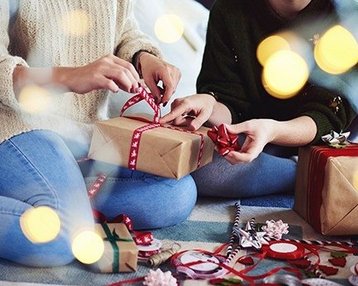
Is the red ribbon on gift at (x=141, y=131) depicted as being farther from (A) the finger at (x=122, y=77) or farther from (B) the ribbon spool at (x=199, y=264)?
(B) the ribbon spool at (x=199, y=264)

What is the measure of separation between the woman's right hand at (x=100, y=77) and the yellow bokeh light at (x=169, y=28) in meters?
0.64

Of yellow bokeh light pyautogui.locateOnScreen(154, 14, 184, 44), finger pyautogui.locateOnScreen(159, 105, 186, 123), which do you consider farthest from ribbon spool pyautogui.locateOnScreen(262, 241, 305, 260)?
yellow bokeh light pyautogui.locateOnScreen(154, 14, 184, 44)

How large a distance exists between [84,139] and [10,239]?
25 cm

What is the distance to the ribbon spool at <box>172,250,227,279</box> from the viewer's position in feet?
3.10

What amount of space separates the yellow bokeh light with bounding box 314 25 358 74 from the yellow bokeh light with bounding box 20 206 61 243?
1.95 feet

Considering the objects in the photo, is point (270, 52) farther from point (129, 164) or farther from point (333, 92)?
point (129, 164)

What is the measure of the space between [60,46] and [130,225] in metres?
0.32

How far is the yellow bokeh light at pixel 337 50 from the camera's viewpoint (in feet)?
4.09

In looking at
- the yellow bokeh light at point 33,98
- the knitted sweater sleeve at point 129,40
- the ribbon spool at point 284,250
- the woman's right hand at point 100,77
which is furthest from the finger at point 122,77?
the ribbon spool at point 284,250

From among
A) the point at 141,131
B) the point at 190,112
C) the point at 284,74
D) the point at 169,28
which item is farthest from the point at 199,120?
the point at 169,28

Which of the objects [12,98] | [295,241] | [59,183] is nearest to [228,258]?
[295,241]

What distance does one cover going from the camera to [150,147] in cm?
101

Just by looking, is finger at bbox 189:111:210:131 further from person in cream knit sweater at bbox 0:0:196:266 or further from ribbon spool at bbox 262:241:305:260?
ribbon spool at bbox 262:241:305:260

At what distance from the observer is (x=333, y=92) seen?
1.23 m
